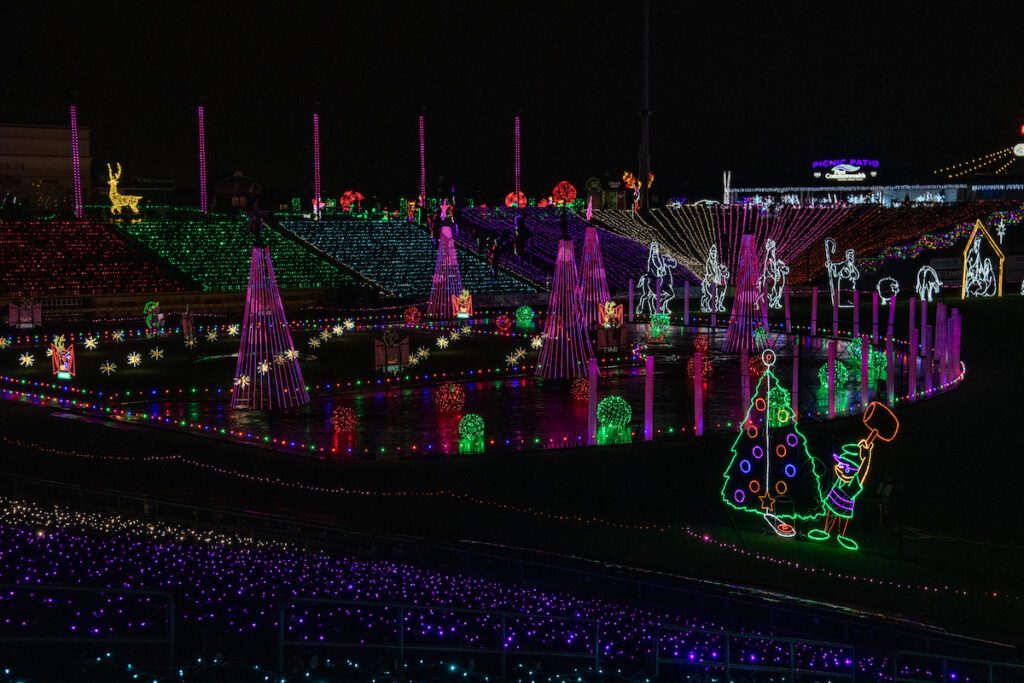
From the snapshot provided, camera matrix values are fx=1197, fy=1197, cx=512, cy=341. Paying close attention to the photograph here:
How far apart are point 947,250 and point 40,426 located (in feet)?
163

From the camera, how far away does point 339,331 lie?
38.0m

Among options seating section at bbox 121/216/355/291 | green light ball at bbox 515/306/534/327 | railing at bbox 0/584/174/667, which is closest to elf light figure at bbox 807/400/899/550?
railing at bbox 0/584/174/667

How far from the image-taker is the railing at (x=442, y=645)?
8.61m

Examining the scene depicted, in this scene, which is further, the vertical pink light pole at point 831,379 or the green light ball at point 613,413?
the vertical pink light pole at point 831,379

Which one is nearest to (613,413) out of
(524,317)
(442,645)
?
(442,645)

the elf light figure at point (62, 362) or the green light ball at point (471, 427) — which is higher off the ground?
the elf light figure at point (62, 362)

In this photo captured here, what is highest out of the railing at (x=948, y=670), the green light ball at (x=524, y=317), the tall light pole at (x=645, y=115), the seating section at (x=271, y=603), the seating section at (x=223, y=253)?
the tall light pole at (x=645, y=115)

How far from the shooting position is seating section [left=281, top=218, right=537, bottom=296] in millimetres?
53125

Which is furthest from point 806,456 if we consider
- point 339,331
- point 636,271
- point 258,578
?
point 636,271

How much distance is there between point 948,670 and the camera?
9.59 meters

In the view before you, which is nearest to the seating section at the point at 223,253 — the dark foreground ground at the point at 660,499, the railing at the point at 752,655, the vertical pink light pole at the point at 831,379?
the dark foreground ground at the point at 660,499

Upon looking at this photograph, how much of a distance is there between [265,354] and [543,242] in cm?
3777

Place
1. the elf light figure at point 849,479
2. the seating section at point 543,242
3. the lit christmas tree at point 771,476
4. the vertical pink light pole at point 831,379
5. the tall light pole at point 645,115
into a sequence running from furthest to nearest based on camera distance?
1. the tall light pole at point 645,115
2. the seating section at point 543,242
3. the vertical pink light pole at point 831,379
4. the lit christmas tree at point 771,476
5. the elf light figure at point 849,479

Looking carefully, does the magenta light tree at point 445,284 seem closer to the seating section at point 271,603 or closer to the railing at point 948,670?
the seating section at point 271,603
